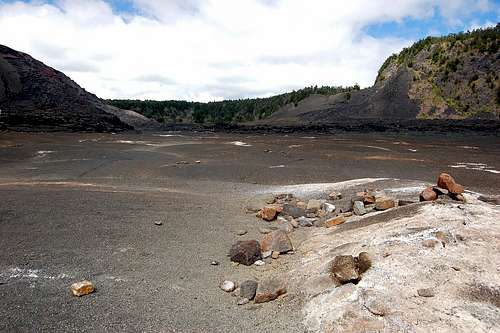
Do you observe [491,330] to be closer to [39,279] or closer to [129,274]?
[129,274]

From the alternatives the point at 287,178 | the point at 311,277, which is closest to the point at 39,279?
the point at 311,277

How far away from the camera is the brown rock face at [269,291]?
4.66 m

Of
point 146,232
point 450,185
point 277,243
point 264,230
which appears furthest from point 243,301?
point 450,185

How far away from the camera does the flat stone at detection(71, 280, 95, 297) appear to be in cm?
473

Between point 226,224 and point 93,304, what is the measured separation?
3386mm

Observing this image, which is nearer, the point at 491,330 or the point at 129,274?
the point at 491,330

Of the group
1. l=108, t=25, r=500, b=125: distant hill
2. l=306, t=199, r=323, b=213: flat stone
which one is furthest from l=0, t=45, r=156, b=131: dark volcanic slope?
l=306, t=199, r=323, b=213: flat stone

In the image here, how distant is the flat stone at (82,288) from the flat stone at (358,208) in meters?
4.44

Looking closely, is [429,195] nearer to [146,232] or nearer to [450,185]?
[450,185]

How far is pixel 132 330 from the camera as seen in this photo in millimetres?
4117

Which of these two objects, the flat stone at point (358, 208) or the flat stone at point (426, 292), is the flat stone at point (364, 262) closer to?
the flat stone at point (426, 292)

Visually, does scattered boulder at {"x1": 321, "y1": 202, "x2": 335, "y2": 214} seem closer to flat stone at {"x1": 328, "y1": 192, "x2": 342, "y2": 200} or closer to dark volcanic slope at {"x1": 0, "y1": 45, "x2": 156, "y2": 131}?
flat stone at {"x1": 328, "y1": 192, "x2": 342, "y2": 200}

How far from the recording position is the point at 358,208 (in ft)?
24.3

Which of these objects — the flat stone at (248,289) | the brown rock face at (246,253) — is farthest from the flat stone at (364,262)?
the brown rock face at (246,253)
